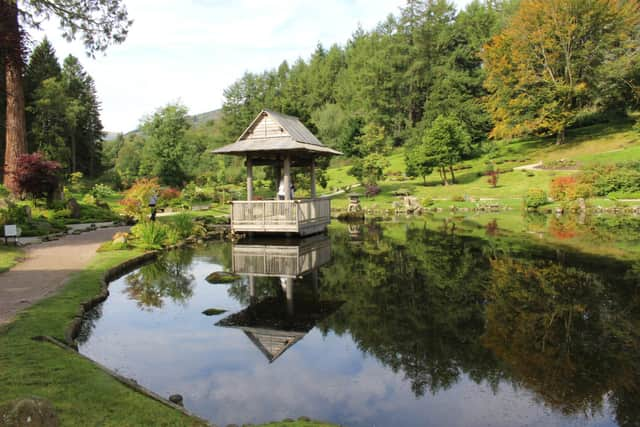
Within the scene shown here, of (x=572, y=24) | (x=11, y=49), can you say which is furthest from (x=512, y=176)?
(x=11, y=49)

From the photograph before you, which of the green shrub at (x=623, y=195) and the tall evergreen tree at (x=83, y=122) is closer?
the green shrub at (x=623, y=195)

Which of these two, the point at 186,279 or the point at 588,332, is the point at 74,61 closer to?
the point at 186,279

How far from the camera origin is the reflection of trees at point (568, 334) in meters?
5.46

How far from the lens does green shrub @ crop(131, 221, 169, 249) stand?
16.2 m

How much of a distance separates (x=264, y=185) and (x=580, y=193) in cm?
2555

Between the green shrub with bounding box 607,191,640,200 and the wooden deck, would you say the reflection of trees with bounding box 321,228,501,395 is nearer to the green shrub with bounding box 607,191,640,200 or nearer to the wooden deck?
the wooden deck

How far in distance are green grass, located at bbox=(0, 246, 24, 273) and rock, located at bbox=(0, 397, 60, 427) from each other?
1020 centimetres

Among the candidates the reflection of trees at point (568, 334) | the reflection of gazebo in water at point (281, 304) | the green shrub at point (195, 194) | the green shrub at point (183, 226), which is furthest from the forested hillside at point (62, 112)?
the reflection of trees at point (568, 334)

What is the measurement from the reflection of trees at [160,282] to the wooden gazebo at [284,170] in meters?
4.17

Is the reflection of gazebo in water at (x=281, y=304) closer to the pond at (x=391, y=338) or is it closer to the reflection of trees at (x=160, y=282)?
the pond at (x=391, y=338)

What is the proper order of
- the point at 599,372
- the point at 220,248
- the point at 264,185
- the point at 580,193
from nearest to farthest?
the point at 599,372 < the point at 220,248 < the point at 580,193 < the point at 264,185

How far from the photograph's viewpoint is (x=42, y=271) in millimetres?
11406

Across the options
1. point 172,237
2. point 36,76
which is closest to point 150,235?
point 172,237

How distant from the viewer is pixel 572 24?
42406 millimetres
